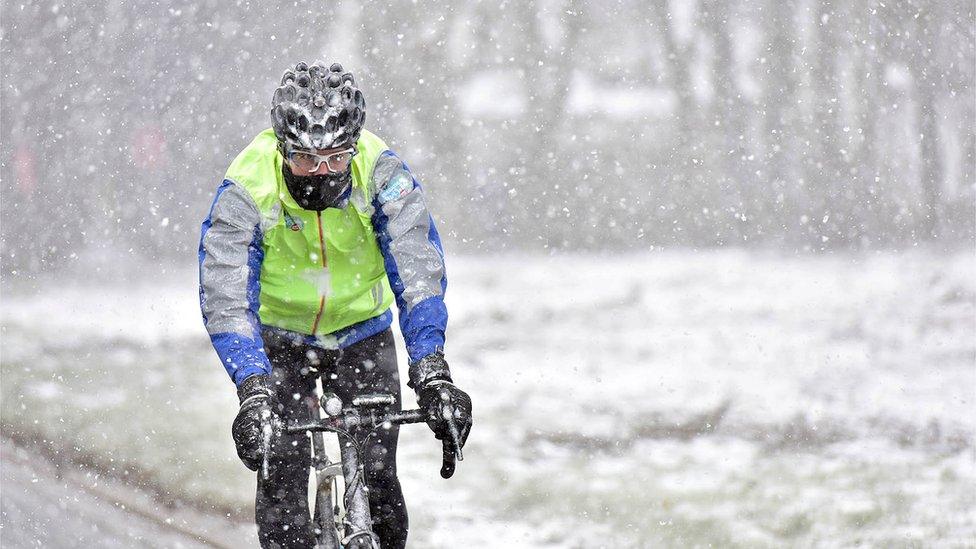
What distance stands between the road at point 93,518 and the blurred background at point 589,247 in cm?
7

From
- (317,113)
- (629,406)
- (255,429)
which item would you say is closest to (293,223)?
(317,113)

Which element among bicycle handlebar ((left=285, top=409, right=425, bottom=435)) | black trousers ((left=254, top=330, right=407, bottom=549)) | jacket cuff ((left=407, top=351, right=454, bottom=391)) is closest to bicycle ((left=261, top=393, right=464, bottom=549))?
bicycle handlebar ((left=285, top=409, right=425, bottom=435))

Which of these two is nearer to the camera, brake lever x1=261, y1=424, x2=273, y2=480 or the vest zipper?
brake lever x1=261, y1=424, x2=273, y2=480

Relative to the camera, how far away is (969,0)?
19031 millimetres

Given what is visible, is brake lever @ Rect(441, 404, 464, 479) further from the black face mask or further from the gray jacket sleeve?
the black face mask

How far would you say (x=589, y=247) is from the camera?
66.1 feet

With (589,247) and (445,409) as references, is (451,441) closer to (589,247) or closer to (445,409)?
(445,409)

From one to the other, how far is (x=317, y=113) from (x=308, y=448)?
1096 millimetres

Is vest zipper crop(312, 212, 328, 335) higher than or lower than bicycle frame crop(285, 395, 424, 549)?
higher

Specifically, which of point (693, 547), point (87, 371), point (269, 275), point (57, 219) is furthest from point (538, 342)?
point (57, 219)

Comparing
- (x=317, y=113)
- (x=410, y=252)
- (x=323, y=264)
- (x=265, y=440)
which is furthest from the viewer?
(x=323, y=264)

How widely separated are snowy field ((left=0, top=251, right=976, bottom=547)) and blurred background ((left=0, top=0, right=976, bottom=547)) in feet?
0.13

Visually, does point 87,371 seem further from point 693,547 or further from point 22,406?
point 693,547

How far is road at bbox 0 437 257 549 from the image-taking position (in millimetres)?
5461
